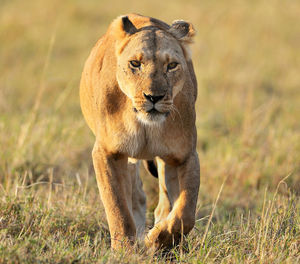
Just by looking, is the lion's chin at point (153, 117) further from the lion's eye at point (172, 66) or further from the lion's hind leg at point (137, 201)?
Answer: the lion's hind leg at point (137, 201)

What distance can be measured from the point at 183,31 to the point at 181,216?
1.18 m

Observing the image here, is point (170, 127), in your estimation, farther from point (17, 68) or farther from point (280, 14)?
point (280, 14)

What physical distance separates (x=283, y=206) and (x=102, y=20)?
10.7 meters

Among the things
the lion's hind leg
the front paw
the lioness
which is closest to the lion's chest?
the lioness

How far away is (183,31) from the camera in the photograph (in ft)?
13.8

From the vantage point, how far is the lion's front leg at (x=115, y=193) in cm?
410

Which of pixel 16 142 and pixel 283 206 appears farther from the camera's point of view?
pixel 16 142

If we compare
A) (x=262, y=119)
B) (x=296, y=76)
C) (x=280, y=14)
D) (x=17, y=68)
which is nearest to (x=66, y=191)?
(x=262, y=119)

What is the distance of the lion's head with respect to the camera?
149 inches

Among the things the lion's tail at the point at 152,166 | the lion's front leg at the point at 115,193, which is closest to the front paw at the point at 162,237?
the lion's front leg at the point at 115,193

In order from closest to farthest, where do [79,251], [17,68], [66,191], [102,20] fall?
[79,251] → [66,191] → [17,68] → [102,20]

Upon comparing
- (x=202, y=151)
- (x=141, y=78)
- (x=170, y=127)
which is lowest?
(x=202, y=151)

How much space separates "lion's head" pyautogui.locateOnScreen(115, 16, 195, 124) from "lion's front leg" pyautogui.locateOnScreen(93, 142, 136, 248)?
0.49m

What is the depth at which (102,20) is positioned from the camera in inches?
577
